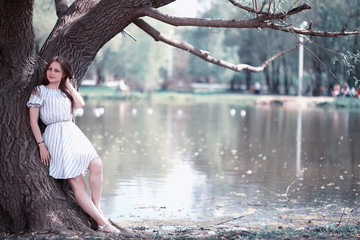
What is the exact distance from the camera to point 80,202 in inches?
265

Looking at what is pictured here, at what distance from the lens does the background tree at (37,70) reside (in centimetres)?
656

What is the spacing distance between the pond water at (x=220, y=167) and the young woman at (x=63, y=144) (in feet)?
7.50

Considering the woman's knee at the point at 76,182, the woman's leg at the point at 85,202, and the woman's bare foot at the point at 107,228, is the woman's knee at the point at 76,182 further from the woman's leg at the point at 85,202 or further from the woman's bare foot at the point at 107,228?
the woman's bare foot at the point at 107,228

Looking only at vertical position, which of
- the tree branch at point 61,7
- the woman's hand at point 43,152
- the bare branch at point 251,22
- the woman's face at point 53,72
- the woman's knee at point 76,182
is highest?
the tree branch at point 61,7

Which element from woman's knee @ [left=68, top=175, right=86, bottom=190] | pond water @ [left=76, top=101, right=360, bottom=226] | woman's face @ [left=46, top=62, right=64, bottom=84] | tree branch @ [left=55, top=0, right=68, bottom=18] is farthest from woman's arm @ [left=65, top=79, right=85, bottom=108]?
pond water @ [left=76, top=101, right=360, bottom=226]

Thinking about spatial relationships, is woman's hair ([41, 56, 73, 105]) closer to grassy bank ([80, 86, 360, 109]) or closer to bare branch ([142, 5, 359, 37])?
bare branch ([142, 5, 359, 37])

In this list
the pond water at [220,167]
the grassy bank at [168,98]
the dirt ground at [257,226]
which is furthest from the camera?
the grassy bank at [168,98]

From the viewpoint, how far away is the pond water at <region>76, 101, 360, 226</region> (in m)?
10.1

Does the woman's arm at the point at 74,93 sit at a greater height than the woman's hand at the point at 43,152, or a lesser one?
greater

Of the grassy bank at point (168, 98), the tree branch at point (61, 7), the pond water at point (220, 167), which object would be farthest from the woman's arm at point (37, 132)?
the grassy bank at point (168, 98)

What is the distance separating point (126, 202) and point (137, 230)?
9.19 feet

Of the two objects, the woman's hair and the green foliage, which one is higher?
the green foliage

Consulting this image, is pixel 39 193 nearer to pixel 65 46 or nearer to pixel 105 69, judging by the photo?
pixel 65 46

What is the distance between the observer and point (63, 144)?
21.9 feet
